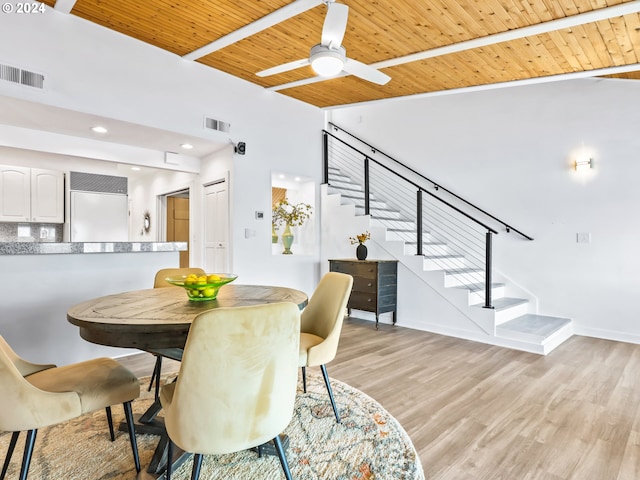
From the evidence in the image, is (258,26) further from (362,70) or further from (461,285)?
(461,285)

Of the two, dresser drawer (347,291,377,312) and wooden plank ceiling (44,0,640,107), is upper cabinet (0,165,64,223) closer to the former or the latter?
wooden plank ceiling (44,0,640,107)

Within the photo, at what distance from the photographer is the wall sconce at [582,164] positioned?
436cm

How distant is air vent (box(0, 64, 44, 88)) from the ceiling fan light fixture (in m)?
2.49

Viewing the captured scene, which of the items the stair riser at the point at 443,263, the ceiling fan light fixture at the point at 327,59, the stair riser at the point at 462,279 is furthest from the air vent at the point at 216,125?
the stair riser at the point at 462,279

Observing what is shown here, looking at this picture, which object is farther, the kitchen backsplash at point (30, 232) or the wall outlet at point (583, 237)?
the kitchen backsplash at point (30, 232)

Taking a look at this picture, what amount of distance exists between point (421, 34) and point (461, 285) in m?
2.96

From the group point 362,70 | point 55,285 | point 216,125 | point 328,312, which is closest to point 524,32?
point 362,70

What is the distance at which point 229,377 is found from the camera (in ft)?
4.22

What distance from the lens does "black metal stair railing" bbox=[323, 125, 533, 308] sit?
505 centimetres

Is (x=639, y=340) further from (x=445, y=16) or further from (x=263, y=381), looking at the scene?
(x=263, y=381)

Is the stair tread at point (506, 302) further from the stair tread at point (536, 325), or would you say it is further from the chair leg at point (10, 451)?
the chair leg at point (10, 451)

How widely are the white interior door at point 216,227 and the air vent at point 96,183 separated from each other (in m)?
1.71

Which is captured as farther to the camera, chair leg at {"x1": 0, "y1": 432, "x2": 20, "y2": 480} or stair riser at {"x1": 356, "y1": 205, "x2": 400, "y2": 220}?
stair riser at {"x1": 356, "y1": 205, "x2": 400, "y2": 220}

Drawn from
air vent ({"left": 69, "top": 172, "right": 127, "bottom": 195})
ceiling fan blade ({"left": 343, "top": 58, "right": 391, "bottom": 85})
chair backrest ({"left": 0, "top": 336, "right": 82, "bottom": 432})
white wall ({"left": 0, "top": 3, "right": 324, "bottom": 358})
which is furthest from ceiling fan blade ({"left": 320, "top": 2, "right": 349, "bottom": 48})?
air vent ({"left": 69, "top": 172, "right": 127, "bottom": 195})
